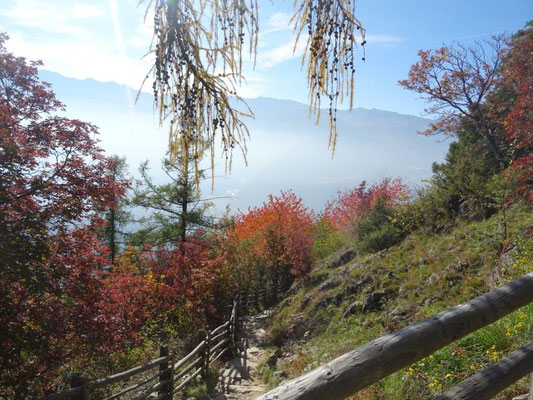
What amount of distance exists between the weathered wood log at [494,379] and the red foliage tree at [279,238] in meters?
16.1

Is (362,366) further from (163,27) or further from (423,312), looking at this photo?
(423,312)

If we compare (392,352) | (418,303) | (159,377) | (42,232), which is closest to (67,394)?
(42,232)

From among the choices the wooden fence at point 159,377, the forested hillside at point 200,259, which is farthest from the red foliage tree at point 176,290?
the wooden fence at point 159,377

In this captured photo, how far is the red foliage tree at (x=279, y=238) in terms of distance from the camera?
19.2m

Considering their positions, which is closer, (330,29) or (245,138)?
(330,29)

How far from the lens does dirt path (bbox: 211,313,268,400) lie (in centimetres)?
738

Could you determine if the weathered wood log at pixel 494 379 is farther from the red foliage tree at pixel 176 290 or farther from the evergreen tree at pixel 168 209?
the evergreen tree at pixel 168 209

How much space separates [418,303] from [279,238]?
517 inches

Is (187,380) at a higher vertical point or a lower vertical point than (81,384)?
lower

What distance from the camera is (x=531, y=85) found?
8.07m

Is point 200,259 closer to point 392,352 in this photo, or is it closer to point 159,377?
point 159,377

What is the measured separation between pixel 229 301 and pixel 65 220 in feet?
41.6

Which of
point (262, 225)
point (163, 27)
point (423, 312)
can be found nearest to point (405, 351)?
point (163, 27)

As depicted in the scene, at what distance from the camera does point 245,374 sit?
348 inches
